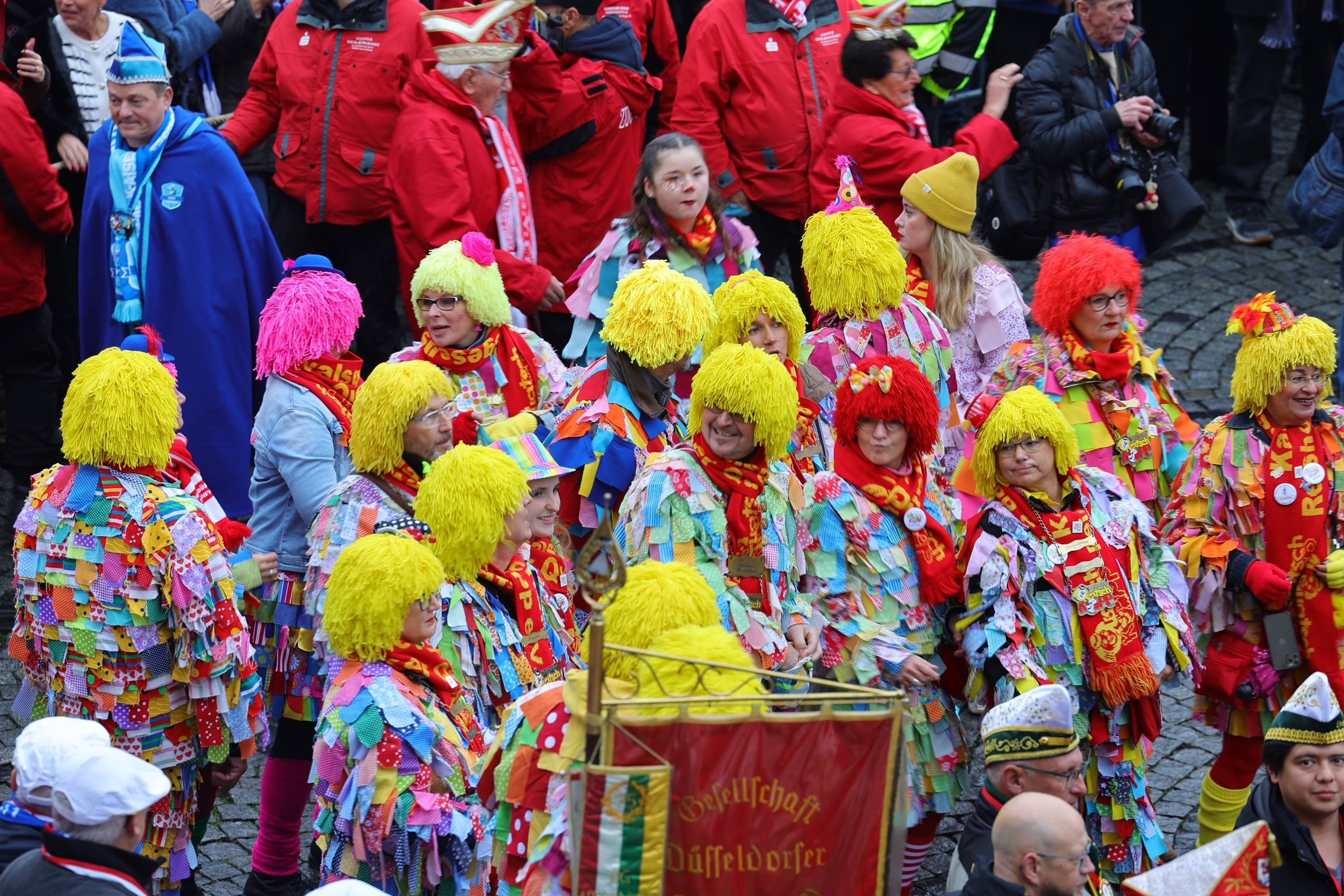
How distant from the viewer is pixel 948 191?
7.04m

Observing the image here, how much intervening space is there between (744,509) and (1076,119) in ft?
12.2

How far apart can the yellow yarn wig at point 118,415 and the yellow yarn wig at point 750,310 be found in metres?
2.04

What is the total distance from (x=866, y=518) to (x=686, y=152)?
2.04 metres

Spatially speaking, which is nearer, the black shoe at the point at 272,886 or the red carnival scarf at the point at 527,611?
the red carnival scarf at the point at 527,611

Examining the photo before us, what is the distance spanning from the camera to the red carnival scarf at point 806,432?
6086mm

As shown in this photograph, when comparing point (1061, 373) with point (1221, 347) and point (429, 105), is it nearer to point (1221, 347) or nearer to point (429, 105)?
point (429, 105)

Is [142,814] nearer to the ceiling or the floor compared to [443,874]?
nearer to the ceiling

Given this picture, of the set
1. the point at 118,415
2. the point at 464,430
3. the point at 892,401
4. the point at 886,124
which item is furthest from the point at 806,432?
the point at 118,415

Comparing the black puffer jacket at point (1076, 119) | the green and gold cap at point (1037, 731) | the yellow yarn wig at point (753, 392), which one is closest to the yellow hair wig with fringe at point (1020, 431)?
the yellow yarn wig at point (753, 392)

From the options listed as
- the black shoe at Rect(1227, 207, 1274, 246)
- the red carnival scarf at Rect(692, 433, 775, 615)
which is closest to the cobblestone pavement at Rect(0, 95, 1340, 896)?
the black shoe at Rect(1227, 207, 1274, 246)

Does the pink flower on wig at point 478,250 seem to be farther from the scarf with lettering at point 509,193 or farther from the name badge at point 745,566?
the name badge at point 745,566

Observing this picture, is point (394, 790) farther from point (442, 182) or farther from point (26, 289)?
point (26, 289)

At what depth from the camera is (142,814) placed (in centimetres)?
394

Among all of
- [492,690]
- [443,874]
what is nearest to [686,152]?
[492,690]
